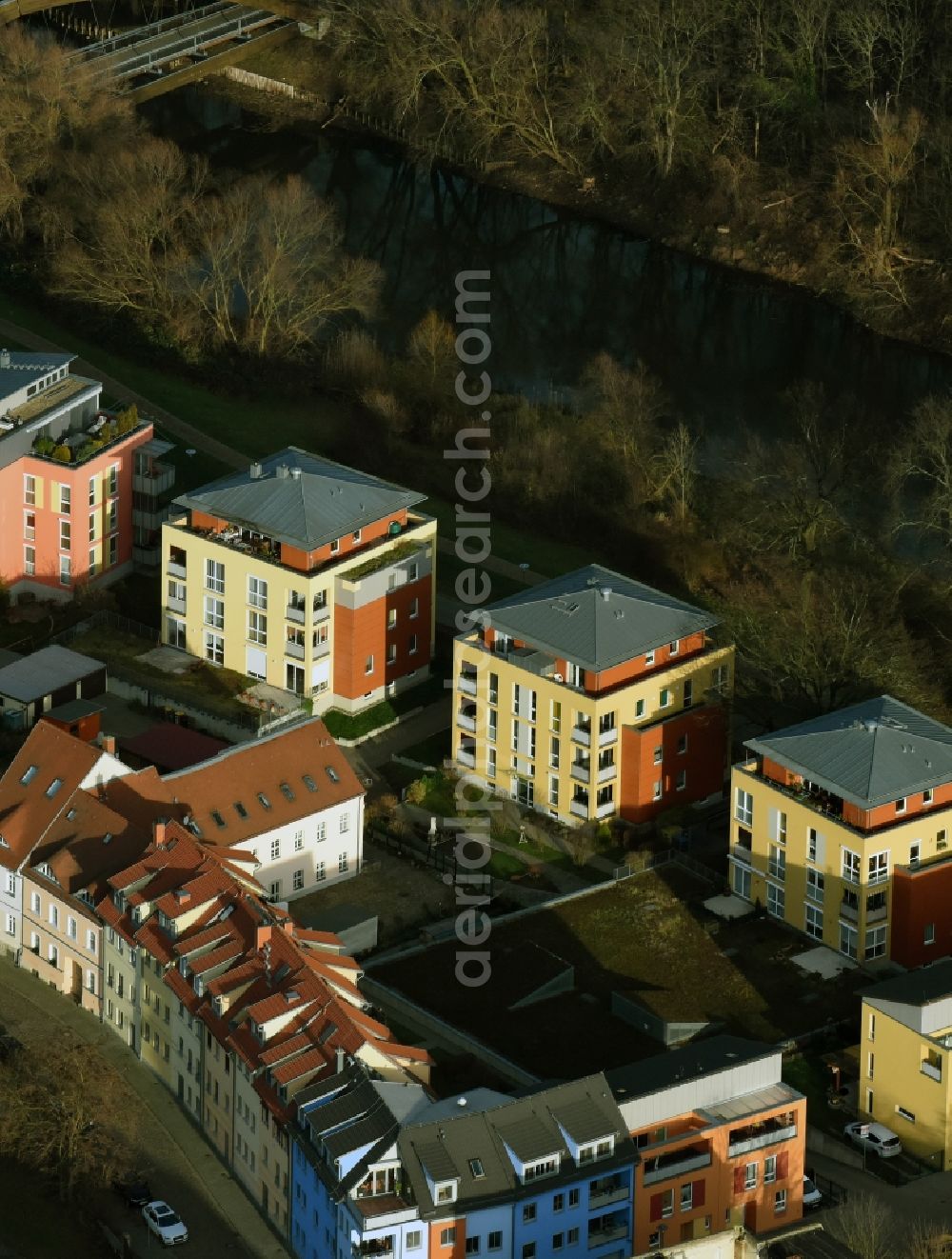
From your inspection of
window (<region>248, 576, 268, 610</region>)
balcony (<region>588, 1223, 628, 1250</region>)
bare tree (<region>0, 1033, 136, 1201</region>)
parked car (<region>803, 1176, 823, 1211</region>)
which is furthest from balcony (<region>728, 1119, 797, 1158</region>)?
window (<region>248, 576, 268, 610</region>)

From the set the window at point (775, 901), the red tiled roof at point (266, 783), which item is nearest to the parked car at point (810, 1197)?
the window at point (775, 901)

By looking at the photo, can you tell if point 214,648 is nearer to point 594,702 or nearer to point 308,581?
point 308,581

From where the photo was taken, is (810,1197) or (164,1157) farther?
(164,1157)

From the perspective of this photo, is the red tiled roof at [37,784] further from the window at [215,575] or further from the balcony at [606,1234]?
the balcony at [606,1234]

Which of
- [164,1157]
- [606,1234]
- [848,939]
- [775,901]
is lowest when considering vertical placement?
[164,1157]

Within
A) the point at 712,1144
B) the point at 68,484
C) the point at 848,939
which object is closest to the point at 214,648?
the point at 68,484

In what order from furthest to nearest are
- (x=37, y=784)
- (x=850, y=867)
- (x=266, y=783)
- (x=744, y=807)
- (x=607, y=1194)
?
(x=744, y=807) < (x=266, y=783) < (x=850, y=867) < (x=37, y=784) < (x=607, y=1194)

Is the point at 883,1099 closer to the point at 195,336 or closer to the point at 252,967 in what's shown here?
the point at 252,967
